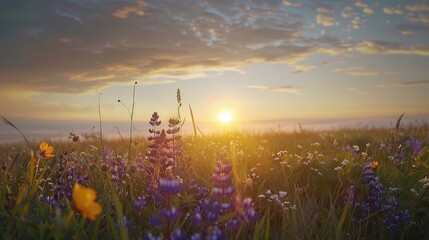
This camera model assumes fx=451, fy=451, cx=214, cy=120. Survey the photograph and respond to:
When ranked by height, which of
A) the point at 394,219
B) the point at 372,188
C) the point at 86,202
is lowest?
the point at 394,219

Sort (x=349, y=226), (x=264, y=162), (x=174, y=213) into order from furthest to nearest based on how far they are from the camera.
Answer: (x=264, y=162), (x=349, y=226), (x=174, y=213)

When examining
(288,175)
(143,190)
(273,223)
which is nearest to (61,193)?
(143,190)

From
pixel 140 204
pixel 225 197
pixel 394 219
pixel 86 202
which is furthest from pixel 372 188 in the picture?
pixel 86 202

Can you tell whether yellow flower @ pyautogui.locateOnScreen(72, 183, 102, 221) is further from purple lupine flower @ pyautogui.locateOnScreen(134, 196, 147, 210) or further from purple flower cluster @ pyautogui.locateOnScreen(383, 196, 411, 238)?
purple flower cluster @ pyautogui.locateOnScreen(383, 196, 411, 238)

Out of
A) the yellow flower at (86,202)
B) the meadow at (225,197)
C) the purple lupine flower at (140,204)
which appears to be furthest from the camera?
the purple lupine flower at (140,204)

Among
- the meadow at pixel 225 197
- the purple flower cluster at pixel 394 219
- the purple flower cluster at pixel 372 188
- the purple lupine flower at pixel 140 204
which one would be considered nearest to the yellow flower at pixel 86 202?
the meadow at pixel 225 197

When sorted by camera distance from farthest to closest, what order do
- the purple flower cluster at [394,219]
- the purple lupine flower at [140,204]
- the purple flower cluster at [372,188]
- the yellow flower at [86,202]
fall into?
the purple flower cluster at [372,188], the purple flower cluster at [394,219], the purple lupine flower at [140,204], the yellow flower at [86,202]

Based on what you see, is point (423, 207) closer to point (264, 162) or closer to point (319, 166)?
point (319, 166)

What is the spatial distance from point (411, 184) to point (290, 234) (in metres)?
2.61

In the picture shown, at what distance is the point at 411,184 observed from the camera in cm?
596

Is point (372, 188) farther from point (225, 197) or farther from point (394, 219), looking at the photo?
point (225, 197)

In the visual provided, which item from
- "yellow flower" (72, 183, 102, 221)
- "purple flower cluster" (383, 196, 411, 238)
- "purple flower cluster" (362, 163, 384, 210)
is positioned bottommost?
"purple flower cluster" (383, 196, 411, 238)

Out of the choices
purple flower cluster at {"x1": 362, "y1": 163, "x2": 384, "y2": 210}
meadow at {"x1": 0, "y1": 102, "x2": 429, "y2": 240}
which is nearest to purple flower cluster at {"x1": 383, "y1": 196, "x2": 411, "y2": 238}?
meadow at {"x1": 0, "y1": 102, "x2": 429, "y2": 240}

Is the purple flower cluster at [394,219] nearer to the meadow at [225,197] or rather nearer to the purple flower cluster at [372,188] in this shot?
the meadow at [225,197]
